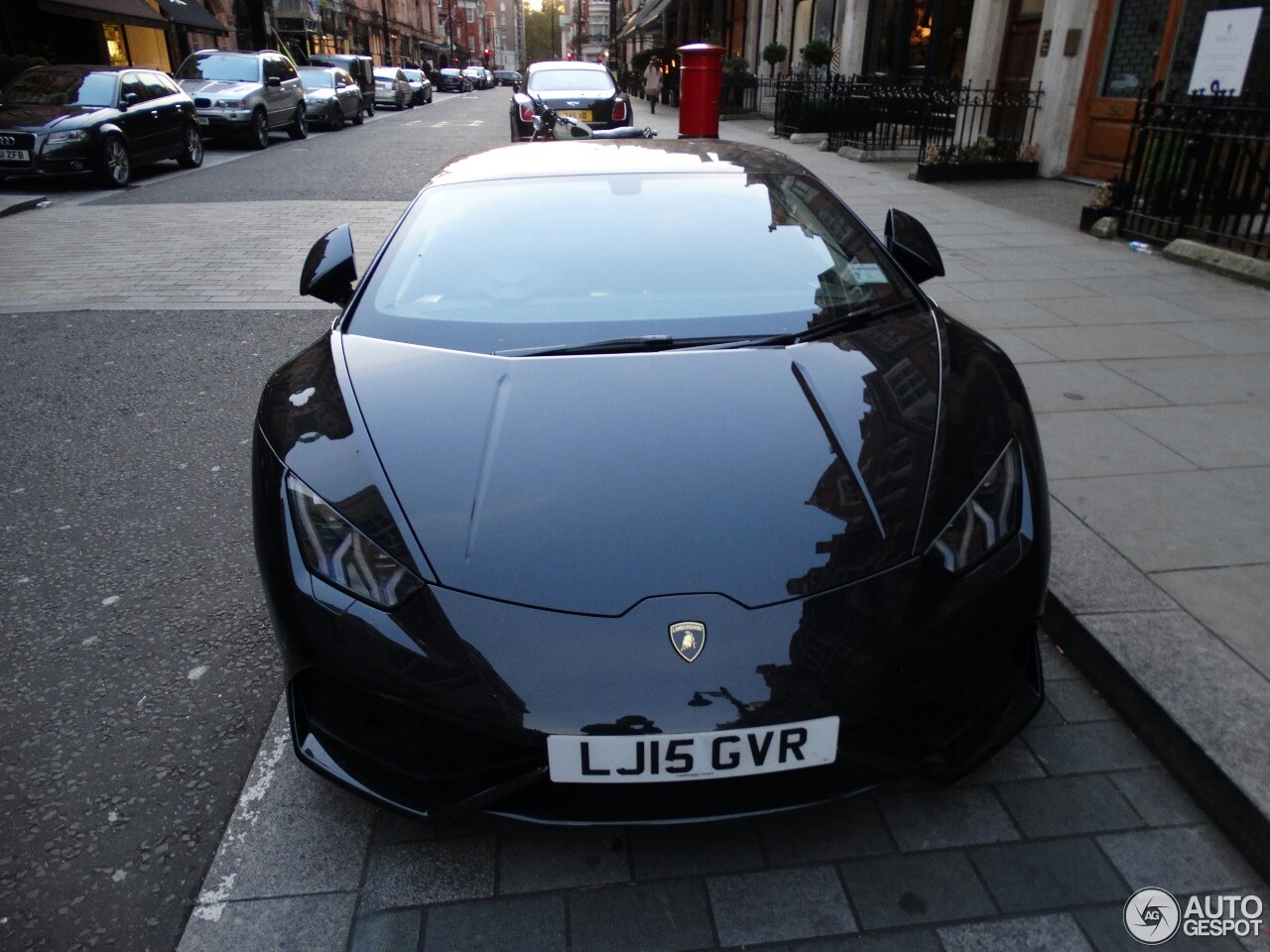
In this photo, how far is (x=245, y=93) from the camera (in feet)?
56.3

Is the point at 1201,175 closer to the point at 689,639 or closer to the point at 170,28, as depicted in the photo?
the point at 689,639

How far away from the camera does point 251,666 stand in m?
2.74

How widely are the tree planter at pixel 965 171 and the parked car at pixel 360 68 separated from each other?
21.3 meters

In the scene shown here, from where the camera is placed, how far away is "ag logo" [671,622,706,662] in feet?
5.65

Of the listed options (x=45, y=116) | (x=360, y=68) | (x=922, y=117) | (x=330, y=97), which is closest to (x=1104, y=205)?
(x=922, y=117)

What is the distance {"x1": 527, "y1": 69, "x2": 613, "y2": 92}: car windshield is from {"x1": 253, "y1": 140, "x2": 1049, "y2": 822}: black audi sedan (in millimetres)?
14426

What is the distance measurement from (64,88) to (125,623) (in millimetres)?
12373

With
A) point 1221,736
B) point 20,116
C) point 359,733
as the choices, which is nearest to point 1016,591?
point 1221,736

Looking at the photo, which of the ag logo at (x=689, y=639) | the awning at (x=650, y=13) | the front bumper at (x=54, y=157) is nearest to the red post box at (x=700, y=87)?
the front bumper at (x=54, y=157)

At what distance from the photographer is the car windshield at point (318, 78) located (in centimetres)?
2242

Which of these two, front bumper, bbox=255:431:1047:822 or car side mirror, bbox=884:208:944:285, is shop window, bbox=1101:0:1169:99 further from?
front bumper, bbox=255:431:1047:822

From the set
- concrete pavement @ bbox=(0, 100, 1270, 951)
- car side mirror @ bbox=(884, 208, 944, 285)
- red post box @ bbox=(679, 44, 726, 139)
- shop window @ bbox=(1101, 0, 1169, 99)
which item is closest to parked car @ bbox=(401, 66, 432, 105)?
red post box @ bbox=(679, 44, 726, 139)

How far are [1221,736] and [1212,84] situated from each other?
748cm

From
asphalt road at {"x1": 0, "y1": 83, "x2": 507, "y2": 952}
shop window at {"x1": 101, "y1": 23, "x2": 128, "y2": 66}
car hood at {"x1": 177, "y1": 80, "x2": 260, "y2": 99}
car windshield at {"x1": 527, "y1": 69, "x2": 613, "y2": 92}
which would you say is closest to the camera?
asphalt road at {"x1": 0, "y1": 83, "x2": 507, "y2": 952}
